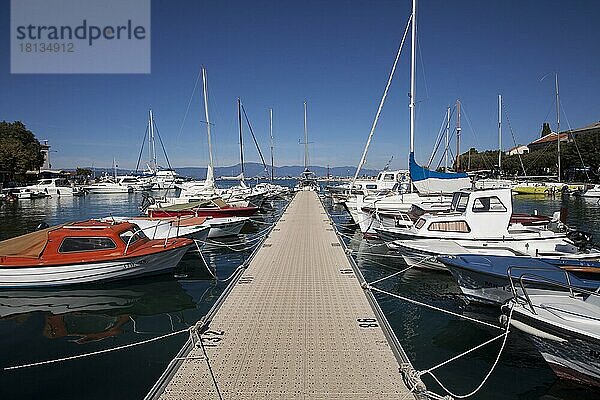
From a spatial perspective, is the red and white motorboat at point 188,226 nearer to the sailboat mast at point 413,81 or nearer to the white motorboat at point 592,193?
the sailboat mast at point 413,81

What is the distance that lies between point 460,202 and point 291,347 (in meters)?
11.4

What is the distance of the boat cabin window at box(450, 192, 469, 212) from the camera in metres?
16.0

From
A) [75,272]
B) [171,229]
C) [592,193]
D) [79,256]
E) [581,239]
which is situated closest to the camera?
[75,272]

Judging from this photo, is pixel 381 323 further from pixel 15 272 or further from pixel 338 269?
pixel 15 272

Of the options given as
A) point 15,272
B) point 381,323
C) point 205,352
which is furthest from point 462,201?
point 15,272

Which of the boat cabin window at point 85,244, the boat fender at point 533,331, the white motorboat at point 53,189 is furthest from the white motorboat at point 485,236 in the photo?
the white motorboat at point 53,189

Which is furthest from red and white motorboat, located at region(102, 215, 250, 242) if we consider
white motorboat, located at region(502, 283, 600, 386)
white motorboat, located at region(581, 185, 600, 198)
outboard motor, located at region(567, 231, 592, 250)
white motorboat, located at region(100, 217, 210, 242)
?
white motorboat, located at region(581, 185, 600, 198)

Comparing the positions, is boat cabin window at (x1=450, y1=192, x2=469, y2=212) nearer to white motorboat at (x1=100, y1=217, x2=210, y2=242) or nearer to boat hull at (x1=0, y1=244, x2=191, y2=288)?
white motorboat at (x1=100, y1=217, x2=210, y2=242)

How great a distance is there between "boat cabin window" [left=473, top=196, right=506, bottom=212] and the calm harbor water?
263 cm

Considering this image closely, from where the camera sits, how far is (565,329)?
6500 mm

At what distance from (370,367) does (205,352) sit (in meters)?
2.48

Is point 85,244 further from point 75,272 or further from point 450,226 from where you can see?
point 450,226

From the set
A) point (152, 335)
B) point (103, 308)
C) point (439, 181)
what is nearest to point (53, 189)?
point (439, 181)

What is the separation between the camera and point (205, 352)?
6.74 metres
